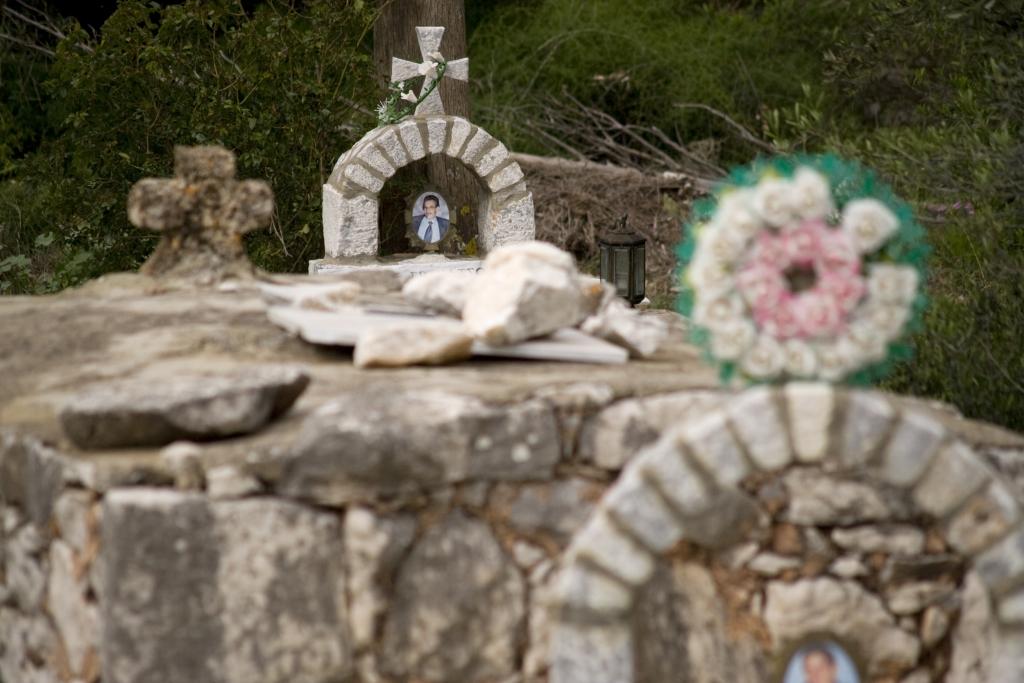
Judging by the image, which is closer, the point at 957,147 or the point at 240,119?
the point at 957,147

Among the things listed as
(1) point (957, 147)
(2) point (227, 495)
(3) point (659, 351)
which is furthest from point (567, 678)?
(1) point (957, 147)

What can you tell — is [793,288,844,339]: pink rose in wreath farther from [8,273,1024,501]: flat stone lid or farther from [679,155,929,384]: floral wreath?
[8,273,1024,501]: flat stone lid

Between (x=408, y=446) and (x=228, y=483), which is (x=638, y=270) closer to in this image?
(x=408, y=446)

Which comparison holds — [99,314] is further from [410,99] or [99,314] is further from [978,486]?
[410,99]

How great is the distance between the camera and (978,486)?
396 cm

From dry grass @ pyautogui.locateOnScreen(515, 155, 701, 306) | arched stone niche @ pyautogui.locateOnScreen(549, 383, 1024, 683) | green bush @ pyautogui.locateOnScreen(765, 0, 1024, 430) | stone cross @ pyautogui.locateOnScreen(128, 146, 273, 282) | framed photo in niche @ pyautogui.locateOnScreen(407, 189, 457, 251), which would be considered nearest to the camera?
arched stone niche @ pyautogui.locateOnScreen(549, 383, 1024, 683)

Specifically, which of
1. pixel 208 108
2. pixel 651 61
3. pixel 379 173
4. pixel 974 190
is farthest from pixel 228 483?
pixel 651 61

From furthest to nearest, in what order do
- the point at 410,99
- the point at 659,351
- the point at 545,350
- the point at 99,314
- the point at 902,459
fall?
the point at 410,99
the point at 99,314
the point at 659,351
the point at 545,350
the point at 902,459

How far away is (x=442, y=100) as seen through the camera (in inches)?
433

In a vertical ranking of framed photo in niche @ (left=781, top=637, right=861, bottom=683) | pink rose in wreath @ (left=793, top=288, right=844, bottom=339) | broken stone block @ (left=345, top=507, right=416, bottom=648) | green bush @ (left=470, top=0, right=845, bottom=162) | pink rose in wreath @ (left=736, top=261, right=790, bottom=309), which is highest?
green bush @ (left=470, top=0, right=845, bottom=162)

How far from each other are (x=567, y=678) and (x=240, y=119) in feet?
23.4

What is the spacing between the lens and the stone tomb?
9.45 metres

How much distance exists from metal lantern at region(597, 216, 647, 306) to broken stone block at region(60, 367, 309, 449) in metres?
4.08

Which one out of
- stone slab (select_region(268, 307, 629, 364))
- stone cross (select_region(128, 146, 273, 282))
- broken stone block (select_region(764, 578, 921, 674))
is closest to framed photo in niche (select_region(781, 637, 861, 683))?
broken stone block (select_region(764, 578, 921, 674))
